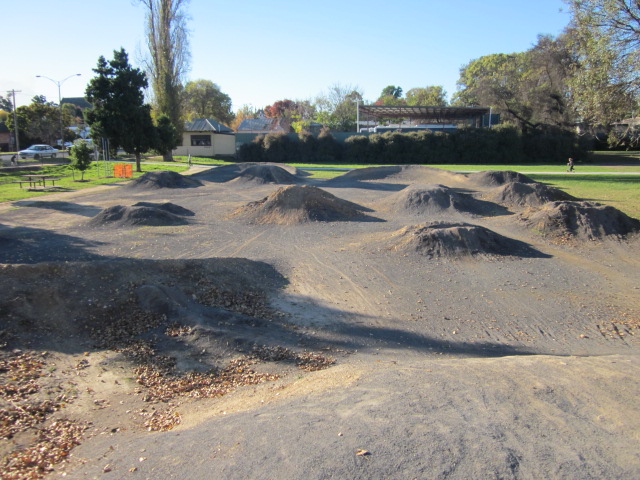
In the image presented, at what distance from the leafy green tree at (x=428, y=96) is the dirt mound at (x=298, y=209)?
76.4 metres

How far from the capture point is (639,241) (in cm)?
1505

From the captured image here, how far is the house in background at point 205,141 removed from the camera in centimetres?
5622

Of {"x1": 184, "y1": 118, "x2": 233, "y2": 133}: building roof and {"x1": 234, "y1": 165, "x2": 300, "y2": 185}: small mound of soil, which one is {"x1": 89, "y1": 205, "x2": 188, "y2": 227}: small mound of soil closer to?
{"x1": 234, "y1": 165, "x2": 300, "y2": 185}: small mound of soil

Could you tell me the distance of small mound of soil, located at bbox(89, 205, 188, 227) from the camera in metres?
17.3

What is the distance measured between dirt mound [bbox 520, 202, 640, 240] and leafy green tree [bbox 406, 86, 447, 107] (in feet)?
255

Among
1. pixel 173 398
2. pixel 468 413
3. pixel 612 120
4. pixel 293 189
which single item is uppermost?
pixel 612 120

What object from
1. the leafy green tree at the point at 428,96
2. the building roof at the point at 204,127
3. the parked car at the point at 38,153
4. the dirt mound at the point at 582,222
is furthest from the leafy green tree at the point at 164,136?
the leafy green tree at the point at 428,96

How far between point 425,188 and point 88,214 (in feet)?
46.4

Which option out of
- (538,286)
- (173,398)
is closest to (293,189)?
(538,286)

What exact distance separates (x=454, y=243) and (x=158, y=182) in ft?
67.4

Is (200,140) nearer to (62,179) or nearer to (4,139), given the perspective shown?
(62,179)

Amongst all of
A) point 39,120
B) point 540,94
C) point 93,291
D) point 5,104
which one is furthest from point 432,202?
point 5,104

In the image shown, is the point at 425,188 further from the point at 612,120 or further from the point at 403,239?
the point at 612,120

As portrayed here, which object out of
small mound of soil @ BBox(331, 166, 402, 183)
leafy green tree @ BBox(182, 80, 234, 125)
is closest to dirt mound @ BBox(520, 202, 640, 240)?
small mound of soil @ BBox(331, 166, 402, 183)
